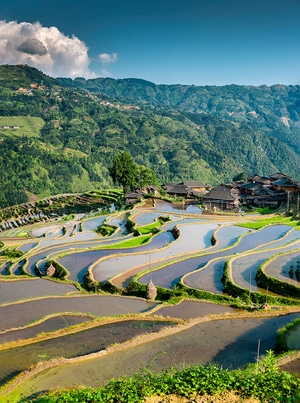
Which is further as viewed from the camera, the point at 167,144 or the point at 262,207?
the point at 167,144

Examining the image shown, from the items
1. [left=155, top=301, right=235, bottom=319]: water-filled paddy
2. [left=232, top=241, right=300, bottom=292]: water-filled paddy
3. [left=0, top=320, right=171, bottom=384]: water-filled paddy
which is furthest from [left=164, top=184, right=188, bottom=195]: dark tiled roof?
[left=0, top=320, right=171, bottom=384]: water-filled paddy

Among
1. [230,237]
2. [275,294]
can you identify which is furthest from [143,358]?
[230,237]

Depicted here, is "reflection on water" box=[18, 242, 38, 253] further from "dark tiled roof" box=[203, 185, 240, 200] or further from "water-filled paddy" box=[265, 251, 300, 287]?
"dark tiled roof" box=[203, 185, 240, 200]

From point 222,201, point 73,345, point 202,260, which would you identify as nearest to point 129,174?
point 222,201

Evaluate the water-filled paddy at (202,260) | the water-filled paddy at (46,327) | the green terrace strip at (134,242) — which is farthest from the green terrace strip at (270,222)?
the water-filled paddy at (46,327)

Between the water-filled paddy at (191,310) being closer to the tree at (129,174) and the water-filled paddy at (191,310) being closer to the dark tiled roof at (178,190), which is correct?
the dark tiled roof at (178,190)

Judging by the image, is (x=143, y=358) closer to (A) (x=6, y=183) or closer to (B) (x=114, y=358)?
(B) (x=114, y=358)
